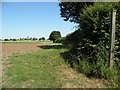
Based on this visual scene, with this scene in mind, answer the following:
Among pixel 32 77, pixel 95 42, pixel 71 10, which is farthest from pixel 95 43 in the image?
pixel 71 10

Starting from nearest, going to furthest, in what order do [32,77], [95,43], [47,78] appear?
1. [47,78]
2. [32,77]
3. [95,43]

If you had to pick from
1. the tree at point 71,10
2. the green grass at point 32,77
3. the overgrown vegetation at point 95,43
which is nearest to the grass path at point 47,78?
the green grass at point 32,77

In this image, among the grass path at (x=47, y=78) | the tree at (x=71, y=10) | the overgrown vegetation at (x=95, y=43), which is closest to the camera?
the grass path at (x=47, y=78)

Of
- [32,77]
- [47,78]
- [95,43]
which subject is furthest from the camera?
[95,43]

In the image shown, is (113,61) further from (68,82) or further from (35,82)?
(35,82)

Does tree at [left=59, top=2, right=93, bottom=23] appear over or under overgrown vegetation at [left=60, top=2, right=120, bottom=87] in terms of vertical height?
over

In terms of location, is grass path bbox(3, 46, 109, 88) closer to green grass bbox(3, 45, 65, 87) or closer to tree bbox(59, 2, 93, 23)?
green grass bbox(3, 45, 65, 87)

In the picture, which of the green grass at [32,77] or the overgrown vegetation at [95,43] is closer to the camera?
the green grass at [32,77]

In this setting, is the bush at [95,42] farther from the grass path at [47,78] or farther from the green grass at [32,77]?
the green grass at [32,77]

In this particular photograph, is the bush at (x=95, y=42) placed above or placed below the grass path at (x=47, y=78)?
above

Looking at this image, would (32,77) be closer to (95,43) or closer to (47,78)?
(47,78)

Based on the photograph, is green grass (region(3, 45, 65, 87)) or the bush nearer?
green grass (region(3, 45, 65, 87))

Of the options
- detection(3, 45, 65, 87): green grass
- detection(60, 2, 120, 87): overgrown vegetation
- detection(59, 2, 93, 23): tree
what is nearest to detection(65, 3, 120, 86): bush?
detection(60, 2, 120, 87): overgrown vegetation

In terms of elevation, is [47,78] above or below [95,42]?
below
